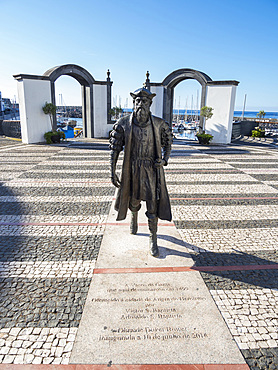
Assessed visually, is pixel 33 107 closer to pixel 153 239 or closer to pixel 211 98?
pixel 211 98

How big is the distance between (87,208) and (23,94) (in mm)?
13690

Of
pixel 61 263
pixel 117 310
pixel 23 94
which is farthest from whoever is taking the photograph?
pixel 23 94

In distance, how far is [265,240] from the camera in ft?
16.9

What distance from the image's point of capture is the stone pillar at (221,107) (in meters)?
19.4

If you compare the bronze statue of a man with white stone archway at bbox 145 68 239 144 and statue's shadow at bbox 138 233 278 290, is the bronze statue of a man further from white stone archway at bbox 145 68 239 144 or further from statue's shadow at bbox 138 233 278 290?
white stone archway at bbox 145 68 239 144

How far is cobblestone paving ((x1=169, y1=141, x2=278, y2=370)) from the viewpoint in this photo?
302cm

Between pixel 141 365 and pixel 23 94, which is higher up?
pixel 23 94

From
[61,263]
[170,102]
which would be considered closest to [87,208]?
[61,263]

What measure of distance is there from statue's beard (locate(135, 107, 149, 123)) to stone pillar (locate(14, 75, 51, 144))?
15.7m

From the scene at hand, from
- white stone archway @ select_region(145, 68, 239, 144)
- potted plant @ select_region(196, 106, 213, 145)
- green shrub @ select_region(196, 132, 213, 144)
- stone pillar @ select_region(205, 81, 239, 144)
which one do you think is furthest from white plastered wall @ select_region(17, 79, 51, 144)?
stone pillar @ select_region(205, 81, 239, 144)

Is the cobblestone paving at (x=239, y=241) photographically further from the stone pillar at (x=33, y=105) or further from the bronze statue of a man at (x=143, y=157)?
the stone pillar at (x=33, y=105)

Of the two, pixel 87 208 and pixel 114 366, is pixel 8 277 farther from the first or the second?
pixel 87 208

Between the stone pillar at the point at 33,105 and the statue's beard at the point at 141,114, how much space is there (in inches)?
618

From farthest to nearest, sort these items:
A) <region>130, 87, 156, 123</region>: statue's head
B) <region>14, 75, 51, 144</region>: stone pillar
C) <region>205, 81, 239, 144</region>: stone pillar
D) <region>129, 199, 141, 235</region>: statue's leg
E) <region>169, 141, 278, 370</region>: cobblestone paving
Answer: <region>205, 81, 239, 144</region>: stone pillar, <region>14, 75, 51, 144</region>: stone pillar, <region>129, 199, 141, 235</region>: statue's leg, <region>130, 87, 156, 123</region>: statue's head, <region>169, 141, 278, 370</region>: cobblestone paving
